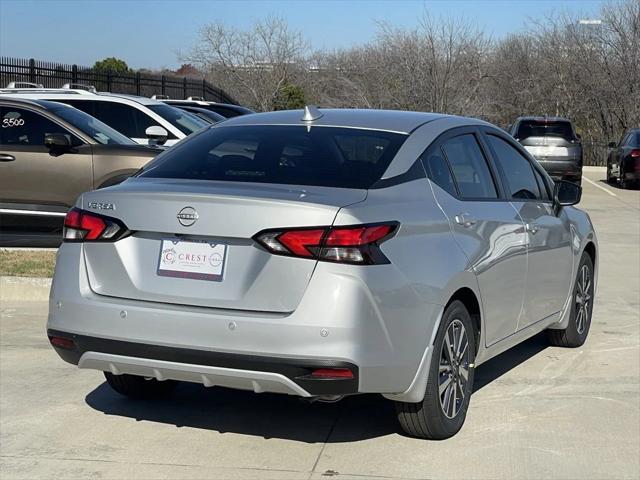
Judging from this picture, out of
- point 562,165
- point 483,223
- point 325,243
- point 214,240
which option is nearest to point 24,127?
point 483,223

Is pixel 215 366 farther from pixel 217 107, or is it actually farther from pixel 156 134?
pixel 217 107

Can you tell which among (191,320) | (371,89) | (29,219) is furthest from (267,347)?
(371,89)

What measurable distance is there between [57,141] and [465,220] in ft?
22.3

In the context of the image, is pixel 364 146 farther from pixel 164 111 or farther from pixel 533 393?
pixel 164 111

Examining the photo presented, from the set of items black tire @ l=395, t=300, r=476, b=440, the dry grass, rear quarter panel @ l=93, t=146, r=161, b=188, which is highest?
rear quarter panel @ l=93, t=146, r=161, b=188

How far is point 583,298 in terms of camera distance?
293 inches

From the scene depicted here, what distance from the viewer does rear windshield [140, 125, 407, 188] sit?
4957 mm

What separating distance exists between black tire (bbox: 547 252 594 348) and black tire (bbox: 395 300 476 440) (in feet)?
6.79

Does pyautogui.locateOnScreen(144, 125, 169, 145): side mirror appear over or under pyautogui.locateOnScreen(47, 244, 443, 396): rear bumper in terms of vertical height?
over

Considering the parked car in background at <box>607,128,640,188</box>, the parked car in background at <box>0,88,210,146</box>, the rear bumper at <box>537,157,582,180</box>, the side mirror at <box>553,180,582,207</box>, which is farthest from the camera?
the parked car in background at <box>607,128,640,188</box>

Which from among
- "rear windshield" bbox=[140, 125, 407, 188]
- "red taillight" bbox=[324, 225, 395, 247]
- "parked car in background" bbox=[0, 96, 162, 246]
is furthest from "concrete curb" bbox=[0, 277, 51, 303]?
"red taillight" bbox=[324, 225, 395, 247]

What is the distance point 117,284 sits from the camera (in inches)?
186

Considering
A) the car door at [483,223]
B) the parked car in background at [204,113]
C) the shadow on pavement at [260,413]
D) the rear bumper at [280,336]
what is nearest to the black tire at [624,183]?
the parked car in background at [204,113]

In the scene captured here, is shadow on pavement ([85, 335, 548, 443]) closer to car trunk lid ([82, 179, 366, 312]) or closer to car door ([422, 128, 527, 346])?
car door ([422, 128, 527, 346])
